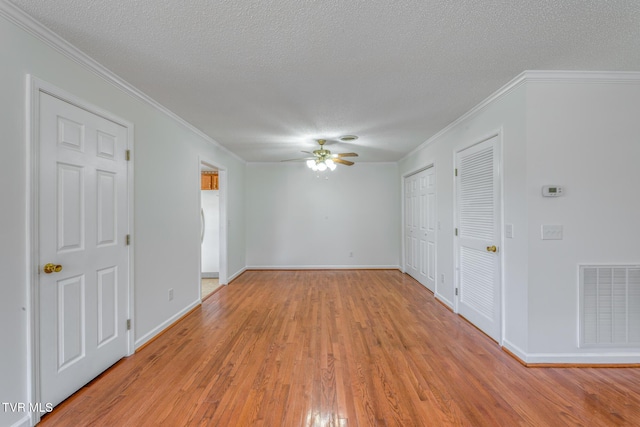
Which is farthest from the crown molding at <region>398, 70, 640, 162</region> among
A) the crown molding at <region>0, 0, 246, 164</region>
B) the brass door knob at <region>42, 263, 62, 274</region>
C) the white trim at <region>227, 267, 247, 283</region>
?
the white trim at <region>227, 267, 247, 283</region>

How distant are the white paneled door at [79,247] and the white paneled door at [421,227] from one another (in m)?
4.09

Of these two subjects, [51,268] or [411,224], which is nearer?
[51,268]

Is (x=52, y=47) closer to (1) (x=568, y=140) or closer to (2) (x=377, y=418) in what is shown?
(2) (x=377, y=418)

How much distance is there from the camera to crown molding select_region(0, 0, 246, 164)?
163 centimetres

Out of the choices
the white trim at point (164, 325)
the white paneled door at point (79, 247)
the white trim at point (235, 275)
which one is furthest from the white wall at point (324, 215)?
the white paneled door at point (79, 247)

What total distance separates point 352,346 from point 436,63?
2.56 m

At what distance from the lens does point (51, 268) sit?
1.85 m

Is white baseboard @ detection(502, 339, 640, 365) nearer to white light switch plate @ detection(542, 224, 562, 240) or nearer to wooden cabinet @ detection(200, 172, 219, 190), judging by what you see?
white light switch plate @ detection(542, 224, 562, 240)

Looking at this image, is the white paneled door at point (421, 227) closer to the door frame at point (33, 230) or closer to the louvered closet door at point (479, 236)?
the louvered closet door at point (479, 236)

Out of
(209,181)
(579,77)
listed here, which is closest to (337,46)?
(579,77)

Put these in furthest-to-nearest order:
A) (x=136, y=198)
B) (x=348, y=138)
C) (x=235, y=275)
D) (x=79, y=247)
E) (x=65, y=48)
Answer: (x=235, y=275)
(x=348, y=138)
(x=136, y=198)
(x=79, y=247)
(x=65, y=48)

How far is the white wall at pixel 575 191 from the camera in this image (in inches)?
94.7

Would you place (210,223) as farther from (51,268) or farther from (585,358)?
(585,358)

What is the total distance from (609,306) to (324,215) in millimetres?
4735
